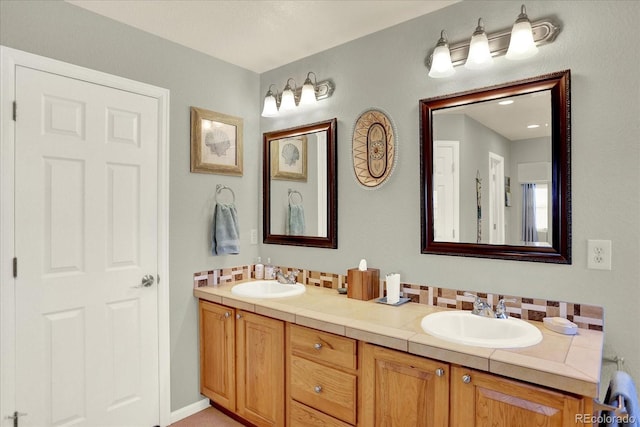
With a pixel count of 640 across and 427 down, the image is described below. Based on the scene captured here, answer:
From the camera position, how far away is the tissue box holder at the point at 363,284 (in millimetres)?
2219

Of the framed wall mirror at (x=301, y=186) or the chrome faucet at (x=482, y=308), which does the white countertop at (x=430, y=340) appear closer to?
the chrome faucet at (x=482, y=308)

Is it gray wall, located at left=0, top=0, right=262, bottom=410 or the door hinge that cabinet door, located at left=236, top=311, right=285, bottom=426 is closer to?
gray wall, located at left=0, top=0, right=262, bottom=410

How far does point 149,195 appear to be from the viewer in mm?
2377

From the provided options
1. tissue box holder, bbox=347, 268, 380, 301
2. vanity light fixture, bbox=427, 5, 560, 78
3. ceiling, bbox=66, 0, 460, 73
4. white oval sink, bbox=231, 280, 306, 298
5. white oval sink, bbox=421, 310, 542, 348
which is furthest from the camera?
white oval sink, bbox=231, 280, 306, 298

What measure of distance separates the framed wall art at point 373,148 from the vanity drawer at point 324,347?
0.98 m

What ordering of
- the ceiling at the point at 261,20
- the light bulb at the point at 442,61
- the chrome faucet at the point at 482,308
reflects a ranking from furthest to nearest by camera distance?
the ceiling at the point at 261,20
the light bulb at the point at 442,61
the chrome faucet at the point at 482,308

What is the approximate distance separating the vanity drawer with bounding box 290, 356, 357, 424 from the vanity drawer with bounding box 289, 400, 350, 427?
0.03 metres

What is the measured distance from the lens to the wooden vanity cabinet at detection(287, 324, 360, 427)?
1.77 m

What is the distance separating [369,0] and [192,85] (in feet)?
4.39

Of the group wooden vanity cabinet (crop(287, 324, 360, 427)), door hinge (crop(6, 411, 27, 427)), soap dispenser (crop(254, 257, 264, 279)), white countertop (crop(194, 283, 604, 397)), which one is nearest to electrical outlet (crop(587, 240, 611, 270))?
white countertop (crop(194, 283, 604, 397))

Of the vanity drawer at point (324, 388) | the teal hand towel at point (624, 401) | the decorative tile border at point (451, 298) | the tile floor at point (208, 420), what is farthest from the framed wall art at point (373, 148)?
the tile floor at point (208, 420)

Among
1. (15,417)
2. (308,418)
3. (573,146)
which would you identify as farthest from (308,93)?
(15,417)

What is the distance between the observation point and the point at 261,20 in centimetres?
223

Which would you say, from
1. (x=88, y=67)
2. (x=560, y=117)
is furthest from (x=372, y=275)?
(x=88, y=67)
